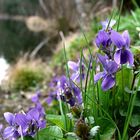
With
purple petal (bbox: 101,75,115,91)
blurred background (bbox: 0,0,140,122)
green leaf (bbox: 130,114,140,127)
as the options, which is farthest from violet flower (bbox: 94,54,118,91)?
blurred background (bbox: 0,0,140,122)

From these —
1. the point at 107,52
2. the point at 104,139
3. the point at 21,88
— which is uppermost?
the point at 107,52

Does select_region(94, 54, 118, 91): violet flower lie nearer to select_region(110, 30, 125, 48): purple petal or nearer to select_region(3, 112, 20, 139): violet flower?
select_region(110, 30, 125, 48): purple petal

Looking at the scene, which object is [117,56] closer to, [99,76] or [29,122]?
[99,76]

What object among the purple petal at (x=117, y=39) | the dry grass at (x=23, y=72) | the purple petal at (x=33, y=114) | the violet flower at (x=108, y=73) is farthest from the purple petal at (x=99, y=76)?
the dry grass at (x=23, y=72)

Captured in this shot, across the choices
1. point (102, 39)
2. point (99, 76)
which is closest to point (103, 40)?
point (102, 39)

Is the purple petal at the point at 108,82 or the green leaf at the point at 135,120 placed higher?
the purple petal at the point at 108,82

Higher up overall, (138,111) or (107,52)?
(107,52)

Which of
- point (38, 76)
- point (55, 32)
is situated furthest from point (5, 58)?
point (38, 76)

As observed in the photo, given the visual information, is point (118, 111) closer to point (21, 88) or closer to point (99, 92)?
point (99, 92)

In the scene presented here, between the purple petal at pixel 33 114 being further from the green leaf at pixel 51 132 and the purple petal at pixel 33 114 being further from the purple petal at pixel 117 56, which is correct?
the purple petal at pixel 117 56
